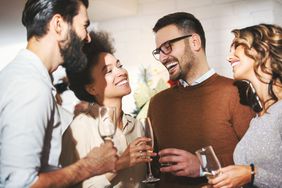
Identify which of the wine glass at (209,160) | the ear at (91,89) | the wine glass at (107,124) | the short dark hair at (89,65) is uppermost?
the short dark hair at (89,65)

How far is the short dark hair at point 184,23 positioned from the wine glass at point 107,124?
43 cm

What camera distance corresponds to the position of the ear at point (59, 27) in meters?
1.09

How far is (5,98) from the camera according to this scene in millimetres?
915

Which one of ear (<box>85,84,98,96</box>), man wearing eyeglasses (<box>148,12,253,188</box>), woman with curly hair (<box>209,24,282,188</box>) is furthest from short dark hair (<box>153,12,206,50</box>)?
ear (<box>85,84,98,96</box>)

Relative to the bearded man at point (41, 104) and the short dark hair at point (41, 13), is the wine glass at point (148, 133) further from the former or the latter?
the short dark hair at point (41, 13)

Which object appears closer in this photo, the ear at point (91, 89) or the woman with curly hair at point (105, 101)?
the woman with curly hair at point (105, 101)

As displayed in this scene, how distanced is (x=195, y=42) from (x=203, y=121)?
298mm

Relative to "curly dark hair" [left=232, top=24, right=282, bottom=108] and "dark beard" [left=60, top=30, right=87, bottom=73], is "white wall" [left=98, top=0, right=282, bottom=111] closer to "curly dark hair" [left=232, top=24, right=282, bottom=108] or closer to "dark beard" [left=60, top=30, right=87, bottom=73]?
"curly dark hair" [left=232, top=24, right=282, bottom=108]

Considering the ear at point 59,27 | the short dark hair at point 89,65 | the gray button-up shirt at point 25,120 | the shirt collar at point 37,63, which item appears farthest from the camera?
the short dark hair at point 89,65

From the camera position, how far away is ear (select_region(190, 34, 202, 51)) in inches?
53.0

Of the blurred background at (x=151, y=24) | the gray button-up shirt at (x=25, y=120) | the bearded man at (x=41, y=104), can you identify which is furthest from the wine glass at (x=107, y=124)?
the blurred background at (x=151, y=24)

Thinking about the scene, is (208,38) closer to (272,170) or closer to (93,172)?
(272,170)

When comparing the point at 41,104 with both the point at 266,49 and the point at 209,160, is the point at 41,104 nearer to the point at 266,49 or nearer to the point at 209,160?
the point at 209,160

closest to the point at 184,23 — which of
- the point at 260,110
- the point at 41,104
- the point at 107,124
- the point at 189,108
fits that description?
the point at 189,108
